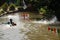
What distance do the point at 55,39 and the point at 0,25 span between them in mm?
12226

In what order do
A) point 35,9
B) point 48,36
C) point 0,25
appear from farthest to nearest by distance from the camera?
point 35,9 → point 0,25 → point 48,36

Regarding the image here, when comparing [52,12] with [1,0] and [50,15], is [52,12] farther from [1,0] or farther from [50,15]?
[1,0]

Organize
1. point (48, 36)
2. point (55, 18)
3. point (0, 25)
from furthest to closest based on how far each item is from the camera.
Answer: point (55, 18), point (0, 25), point (48, 36)

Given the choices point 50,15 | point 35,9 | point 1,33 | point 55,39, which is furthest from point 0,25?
point 35,9

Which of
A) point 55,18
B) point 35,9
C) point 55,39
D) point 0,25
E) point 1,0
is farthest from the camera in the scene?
point 1,0

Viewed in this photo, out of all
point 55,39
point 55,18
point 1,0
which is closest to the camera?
point 55,39

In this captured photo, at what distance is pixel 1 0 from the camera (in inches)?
2744

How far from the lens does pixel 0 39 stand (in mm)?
24797

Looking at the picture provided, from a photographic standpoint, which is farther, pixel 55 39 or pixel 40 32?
pixel 40 32

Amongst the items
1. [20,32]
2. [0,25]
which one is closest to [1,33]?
[20,32]

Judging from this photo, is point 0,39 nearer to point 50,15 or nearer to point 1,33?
point 1,33

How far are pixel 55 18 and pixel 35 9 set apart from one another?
22.9 metres

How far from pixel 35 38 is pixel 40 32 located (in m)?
3.18

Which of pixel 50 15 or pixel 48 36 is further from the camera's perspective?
pixel 50 15
